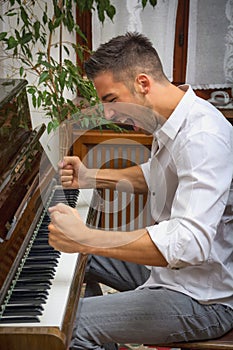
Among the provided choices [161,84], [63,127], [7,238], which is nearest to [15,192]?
[7,238]

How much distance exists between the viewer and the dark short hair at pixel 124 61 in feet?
6.18

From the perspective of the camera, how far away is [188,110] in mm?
1850

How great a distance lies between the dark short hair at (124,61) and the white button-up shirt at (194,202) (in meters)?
0.14

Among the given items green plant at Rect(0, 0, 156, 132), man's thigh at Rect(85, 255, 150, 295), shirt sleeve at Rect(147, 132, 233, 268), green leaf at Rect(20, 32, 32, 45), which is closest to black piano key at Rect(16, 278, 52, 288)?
shirt sleeve at Rect(147, 132, 233, 268)

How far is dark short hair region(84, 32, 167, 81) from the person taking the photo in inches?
74.2

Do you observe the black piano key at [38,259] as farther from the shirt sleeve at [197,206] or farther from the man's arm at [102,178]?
the man's arm at [102,178]

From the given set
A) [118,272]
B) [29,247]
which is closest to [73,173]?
[118,272]

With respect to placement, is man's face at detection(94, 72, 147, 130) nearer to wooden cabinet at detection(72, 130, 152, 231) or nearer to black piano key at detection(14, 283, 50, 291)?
black piano key at detection(14, 283, 50, 291)

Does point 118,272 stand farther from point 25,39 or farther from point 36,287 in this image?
point 25,39

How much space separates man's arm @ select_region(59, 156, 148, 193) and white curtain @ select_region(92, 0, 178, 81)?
1.46m

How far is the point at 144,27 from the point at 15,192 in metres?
1.95

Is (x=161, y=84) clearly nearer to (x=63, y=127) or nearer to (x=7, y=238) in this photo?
(x=7, y=238)

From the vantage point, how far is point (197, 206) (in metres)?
1.63

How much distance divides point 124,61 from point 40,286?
72 cm
